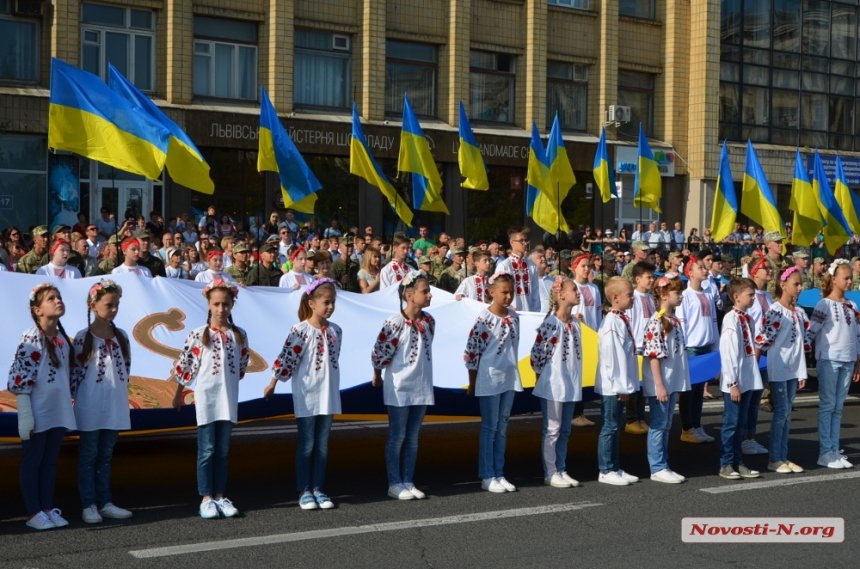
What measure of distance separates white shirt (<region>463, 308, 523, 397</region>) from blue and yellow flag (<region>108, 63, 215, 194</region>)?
4.45 meters

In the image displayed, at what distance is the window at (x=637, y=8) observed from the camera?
113 feet

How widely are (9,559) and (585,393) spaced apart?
5.12 meters

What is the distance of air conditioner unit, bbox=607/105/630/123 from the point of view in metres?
33.2

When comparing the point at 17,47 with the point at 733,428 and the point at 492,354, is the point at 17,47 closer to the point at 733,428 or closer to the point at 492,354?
the point at 492,354

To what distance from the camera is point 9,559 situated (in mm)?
7297

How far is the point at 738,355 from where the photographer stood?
10219 millimetres

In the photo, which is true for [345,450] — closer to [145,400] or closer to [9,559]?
[145,400]

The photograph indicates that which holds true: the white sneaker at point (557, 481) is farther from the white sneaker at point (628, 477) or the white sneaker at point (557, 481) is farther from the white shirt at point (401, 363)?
the white shirt at point (401, 363)

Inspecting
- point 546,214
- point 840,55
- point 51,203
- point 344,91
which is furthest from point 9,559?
point 840,55

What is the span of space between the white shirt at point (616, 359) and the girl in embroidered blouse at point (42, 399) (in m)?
4.21

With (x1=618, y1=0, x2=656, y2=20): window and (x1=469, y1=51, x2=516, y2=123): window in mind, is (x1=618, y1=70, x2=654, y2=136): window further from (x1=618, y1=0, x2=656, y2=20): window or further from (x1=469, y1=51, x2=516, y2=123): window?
(x1=469, y1=51, x2=516, y2=123): window

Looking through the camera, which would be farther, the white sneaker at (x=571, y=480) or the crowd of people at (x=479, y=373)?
the white sneaker at (x=571, y=480)

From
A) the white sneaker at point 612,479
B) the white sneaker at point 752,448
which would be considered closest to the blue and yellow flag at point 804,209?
the white sneaker at point 752,448

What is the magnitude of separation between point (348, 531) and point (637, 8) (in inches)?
1145
